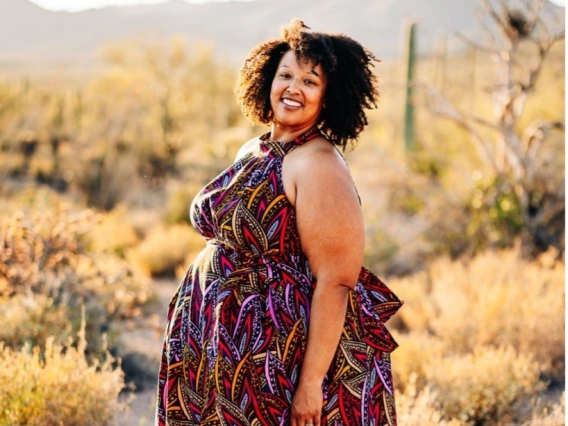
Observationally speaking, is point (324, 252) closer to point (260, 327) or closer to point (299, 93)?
point (260, 327)

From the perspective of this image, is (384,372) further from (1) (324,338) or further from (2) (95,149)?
Answer: (2) (95,149)

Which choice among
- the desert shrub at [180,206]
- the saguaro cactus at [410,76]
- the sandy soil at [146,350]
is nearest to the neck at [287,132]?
the sandy soil at [146,350]

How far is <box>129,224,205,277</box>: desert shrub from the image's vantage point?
9383 mm

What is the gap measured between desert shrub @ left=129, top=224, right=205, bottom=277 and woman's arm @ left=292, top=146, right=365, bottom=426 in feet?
22.4

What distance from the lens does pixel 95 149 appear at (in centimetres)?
1415

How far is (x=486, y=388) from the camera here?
489cm

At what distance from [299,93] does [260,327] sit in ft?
2.56

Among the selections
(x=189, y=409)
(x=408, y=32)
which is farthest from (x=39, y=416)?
(x=408, y=32)

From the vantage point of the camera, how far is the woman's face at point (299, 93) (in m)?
2.65

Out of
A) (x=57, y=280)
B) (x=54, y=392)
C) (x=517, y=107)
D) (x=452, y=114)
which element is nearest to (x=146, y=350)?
(x=57, y=280)

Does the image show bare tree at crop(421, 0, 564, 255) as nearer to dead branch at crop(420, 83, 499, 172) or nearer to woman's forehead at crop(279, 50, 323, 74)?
dead branch at crop(420, 83, 499, 172)

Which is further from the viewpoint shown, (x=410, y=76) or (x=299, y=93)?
(x=410, y=76)

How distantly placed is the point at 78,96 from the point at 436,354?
1389 cm

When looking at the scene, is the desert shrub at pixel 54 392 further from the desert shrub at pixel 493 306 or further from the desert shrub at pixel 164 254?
the desert shrub at pixel 164 254
